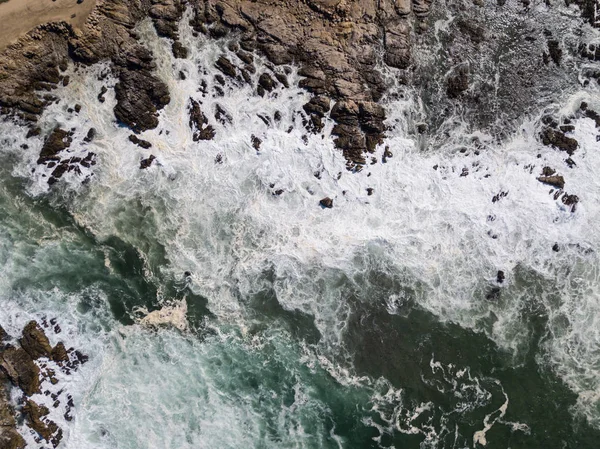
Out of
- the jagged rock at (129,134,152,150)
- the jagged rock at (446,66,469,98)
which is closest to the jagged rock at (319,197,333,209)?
the jagged rock at (446,66,469,98)

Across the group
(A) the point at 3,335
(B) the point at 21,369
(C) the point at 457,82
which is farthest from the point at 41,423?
(C) the point at 457,82

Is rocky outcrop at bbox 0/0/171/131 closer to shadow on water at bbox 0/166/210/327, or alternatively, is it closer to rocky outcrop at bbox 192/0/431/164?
rocky outcrop at bbox 192/0/431/164

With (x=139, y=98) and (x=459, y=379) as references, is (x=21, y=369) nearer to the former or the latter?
(x=139, y=98)

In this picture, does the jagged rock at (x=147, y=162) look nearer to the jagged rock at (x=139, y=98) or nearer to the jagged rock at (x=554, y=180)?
the jagged rock at (x=139, y=98)

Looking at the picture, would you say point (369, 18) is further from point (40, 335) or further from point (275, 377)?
point (40, 335)

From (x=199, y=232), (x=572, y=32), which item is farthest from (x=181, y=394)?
(x=572, y=32)

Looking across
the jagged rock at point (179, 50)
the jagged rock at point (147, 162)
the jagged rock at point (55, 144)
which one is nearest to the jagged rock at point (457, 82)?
the jagged rock at point (179, 50)

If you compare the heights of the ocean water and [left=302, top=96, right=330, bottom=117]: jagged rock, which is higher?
[left=302, top=96, right=330, bottom=117]: jagged rock
